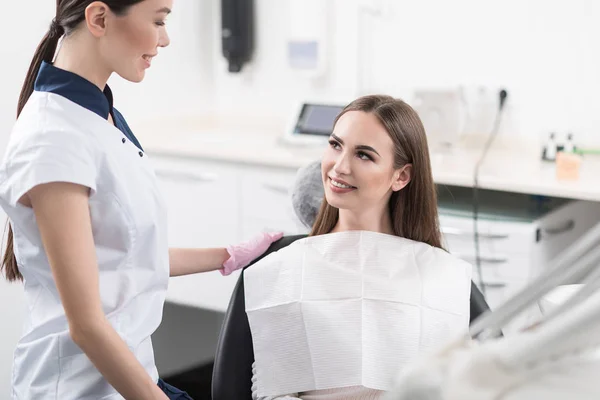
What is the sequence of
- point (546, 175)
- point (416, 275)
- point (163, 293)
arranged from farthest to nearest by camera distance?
point (546, 175), point (416, 275), point (163, 293)

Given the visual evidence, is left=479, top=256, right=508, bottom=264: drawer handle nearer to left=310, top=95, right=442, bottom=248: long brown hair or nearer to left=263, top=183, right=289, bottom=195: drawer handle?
left=263, top=183, right=289, bottom=195: drawer handle

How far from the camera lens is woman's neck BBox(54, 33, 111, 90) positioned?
1.41 m

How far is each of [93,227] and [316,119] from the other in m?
2.04

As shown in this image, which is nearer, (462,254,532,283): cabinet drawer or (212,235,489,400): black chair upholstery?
(212,235,489,400): black chair upholstery

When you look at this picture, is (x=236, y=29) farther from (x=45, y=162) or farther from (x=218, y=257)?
(x=45, y=162)

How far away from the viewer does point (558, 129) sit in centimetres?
316

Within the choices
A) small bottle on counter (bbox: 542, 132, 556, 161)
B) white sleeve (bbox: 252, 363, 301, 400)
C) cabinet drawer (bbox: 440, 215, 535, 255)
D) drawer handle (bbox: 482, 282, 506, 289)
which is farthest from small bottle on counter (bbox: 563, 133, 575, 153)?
white sleeve (bbox: 252, 363, 301, 400)

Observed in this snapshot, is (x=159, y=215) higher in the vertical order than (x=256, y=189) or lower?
higher

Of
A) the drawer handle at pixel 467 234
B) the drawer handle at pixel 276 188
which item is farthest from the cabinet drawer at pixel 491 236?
the drawer handle at pixel 276 188

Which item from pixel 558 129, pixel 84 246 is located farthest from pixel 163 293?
pixel 558 129

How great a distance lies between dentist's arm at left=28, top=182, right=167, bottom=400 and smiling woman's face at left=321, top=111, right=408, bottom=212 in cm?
60

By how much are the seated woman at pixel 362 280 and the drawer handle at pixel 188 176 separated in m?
1.45

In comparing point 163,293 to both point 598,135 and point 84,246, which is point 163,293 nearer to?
point 84,246

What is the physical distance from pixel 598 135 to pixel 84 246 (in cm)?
231
